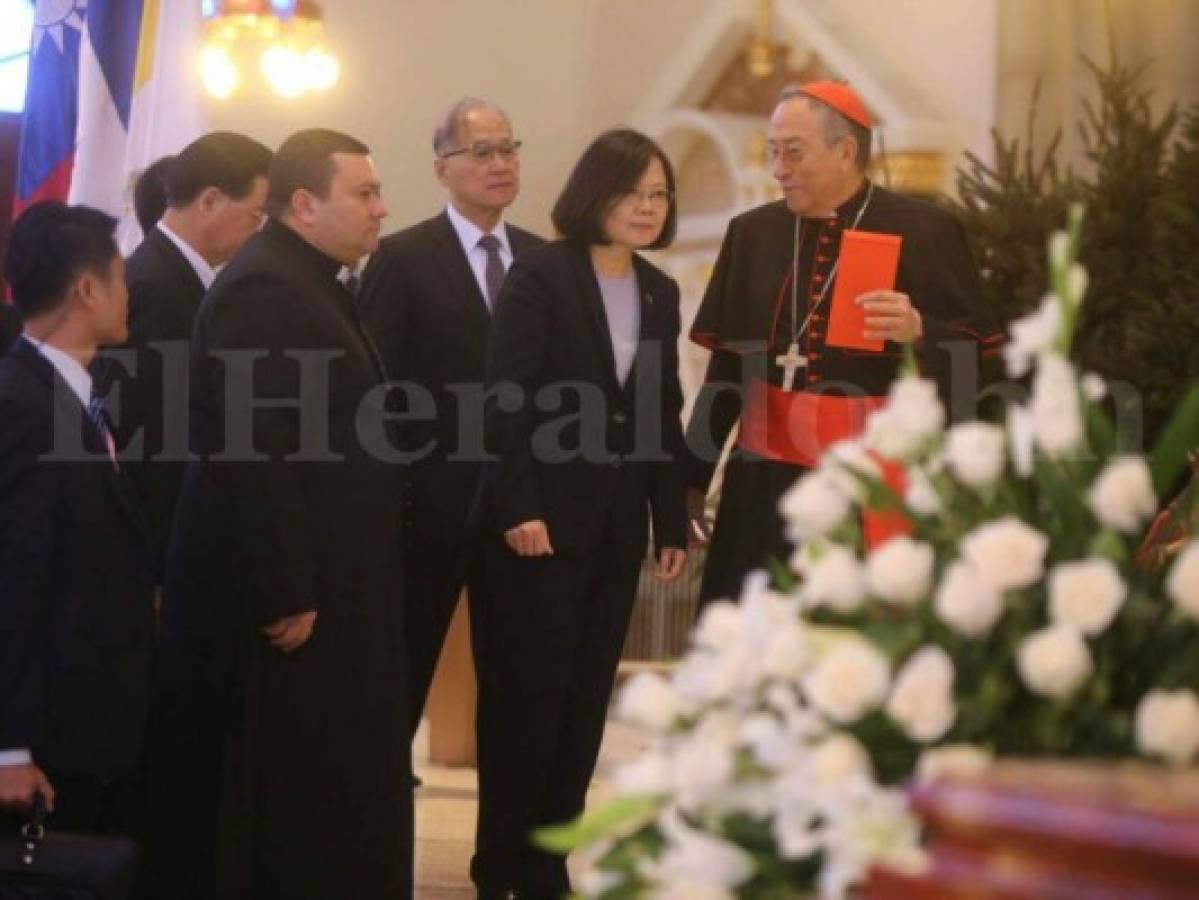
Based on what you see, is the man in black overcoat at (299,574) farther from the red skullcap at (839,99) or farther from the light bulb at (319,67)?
the light bulb at (319,67)

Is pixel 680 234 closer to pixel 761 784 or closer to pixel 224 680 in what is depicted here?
pixel 224 680

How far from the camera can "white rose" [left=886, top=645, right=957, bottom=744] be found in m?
2.11

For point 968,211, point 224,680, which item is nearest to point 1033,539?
point 224,680

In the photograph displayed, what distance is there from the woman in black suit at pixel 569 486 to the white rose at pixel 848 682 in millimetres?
3195

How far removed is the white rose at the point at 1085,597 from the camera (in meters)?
2.14

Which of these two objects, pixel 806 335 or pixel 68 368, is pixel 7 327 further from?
pixel 806 335

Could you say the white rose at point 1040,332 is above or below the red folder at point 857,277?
below

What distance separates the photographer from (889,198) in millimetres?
5586

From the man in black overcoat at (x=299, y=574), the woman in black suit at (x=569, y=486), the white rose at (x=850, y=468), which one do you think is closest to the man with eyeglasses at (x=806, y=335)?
the woman in black suit at (x=569, y=486)

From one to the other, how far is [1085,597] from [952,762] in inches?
10.7

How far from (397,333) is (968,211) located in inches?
112

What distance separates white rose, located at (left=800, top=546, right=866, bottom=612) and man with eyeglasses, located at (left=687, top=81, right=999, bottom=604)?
9.82 ft

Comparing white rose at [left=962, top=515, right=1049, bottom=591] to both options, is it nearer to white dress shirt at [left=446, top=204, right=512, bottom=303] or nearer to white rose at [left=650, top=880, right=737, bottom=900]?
white rose at [left=650, top=880, right=737, bottom=900]

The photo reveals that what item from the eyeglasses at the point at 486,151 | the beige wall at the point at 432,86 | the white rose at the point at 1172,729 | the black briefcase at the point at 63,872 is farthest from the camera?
the beige wall at the point at 432,86
